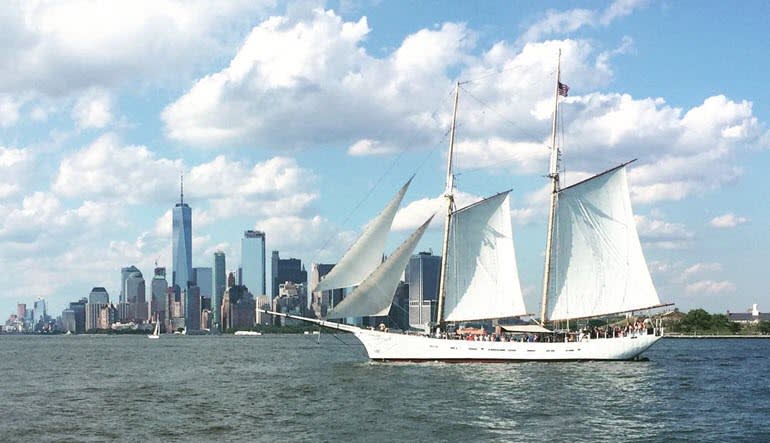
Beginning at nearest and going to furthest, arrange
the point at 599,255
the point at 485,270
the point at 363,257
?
the point at 363,257
the point at 485,270
the point at 599,255

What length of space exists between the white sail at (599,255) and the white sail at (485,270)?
5.17 metres

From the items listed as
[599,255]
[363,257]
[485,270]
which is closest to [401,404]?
[363,257]

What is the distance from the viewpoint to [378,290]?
7594cm

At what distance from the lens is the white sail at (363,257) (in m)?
74.1

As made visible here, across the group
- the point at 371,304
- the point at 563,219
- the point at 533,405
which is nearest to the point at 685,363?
the point at 563,219

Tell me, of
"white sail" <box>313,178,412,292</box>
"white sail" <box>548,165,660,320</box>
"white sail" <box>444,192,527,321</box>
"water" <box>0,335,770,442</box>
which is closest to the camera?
"water" <box>0,335,770,442</box>

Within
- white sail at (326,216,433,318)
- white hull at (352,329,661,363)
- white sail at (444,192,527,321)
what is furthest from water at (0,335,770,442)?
white sail at (444,192,527,321)

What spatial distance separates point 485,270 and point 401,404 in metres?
31.8

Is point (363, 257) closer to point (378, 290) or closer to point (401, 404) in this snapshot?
point (378, 290)

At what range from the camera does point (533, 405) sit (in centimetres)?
5050

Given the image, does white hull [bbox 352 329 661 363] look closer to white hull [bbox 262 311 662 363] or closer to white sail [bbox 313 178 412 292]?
white hull [bbox 262 311 662 363]

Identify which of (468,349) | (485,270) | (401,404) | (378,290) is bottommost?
(401,404)

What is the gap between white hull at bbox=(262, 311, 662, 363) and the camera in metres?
78.6

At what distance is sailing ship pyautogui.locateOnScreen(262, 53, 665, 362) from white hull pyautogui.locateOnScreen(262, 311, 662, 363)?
0.28 ft
